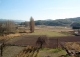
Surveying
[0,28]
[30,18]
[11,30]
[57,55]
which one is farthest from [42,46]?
[30,18]

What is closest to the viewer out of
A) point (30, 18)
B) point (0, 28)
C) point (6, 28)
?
point (0, 28)

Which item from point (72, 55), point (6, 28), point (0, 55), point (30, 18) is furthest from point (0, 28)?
point (72, 55)

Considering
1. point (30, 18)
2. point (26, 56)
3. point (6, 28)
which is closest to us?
point (26, 56)

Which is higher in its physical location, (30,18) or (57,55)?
(30,18)

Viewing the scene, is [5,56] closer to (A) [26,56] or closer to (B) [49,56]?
(A) [26,56]

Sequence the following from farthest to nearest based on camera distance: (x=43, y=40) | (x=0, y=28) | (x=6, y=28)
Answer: (x=6, y=28) < (x=0, y=28) < (x=43, y=40)

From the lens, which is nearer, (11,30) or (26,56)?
(26,56)

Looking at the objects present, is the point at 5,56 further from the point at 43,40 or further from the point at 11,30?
the point at 11,30

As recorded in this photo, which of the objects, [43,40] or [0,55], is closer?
[0,55]

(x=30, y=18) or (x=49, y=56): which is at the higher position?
(x=30, y=18)
